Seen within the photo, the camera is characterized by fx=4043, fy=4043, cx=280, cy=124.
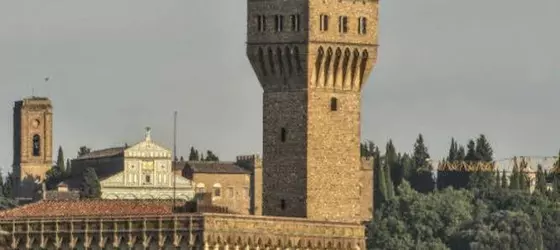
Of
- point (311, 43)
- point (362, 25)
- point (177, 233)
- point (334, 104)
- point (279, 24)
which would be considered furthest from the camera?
point (362, 25)

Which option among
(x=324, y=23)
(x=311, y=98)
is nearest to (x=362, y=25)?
(x=324, y=23)

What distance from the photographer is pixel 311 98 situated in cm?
13362

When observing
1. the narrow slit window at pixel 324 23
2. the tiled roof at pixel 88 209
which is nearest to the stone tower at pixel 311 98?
the narrow slit window at pixel 324 23

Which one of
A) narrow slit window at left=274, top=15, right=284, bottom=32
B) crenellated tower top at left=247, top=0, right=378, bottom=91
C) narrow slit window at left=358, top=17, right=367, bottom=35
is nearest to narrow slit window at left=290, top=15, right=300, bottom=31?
crenellated tower top at left=247, top=0, right=378, bottom=91

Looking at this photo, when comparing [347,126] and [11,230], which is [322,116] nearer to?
[347,126]

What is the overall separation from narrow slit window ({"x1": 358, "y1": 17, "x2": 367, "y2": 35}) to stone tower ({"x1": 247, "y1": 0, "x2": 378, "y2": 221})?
0.03 meters

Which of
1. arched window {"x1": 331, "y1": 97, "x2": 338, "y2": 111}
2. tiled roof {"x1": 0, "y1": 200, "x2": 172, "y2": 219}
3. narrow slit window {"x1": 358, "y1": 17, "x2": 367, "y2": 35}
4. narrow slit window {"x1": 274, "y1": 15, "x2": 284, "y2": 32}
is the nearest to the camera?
tiled roof {"x1": 0, "y1": 200, "x2": 172, "y2": 219}

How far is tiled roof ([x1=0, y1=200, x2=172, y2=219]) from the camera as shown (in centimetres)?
13325

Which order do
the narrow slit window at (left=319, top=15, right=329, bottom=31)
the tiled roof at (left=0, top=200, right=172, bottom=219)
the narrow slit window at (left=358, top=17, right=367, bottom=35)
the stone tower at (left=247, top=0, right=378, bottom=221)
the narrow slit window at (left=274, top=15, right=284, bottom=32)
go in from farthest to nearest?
the narrow slit window at (left=358, top=17, right=367, bottom=35), the narrow slit window at (left=274, top=15, right=284, bottom=32), the narrow slit window at (left=319, top=15, right=329, bottom=31), the stone tower at (left=247, top=0, right=378, bottom=221), the tiled roof at (left=0, top=200, right=172, bottom=219)

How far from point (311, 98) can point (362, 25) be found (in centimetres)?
323

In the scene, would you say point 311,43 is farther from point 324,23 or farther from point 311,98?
point 311,98

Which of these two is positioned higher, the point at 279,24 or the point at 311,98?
the point at 279,24

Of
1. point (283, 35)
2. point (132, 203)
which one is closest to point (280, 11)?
point (283, 35)

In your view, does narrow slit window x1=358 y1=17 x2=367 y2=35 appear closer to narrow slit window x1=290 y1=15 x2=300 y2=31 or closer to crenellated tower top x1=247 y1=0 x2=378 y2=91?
crenellated tower top x1=247 y1=0 x2=378 y2=91
